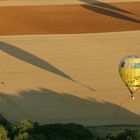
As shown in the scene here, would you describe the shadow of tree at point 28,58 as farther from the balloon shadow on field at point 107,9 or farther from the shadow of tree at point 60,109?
the balloon shadow on field at point 107,9

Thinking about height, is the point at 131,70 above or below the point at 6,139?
→ above

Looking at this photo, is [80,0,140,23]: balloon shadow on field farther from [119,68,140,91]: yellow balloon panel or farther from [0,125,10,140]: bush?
[0,125,10,140]: bush

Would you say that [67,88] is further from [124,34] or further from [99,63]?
[124,34]

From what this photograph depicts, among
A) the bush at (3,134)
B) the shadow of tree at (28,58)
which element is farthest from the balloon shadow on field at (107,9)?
the bush at (3,134)

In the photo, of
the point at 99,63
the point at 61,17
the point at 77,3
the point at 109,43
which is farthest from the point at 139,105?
the point at 77,3

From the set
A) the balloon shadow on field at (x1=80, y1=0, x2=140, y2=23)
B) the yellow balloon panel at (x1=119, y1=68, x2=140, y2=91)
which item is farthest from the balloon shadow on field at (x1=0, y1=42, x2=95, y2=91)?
the balloon shadow on field at (x1=80, y1=0, x2=140, y2=23)

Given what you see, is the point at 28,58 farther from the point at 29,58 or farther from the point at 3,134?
the point at 3,134
